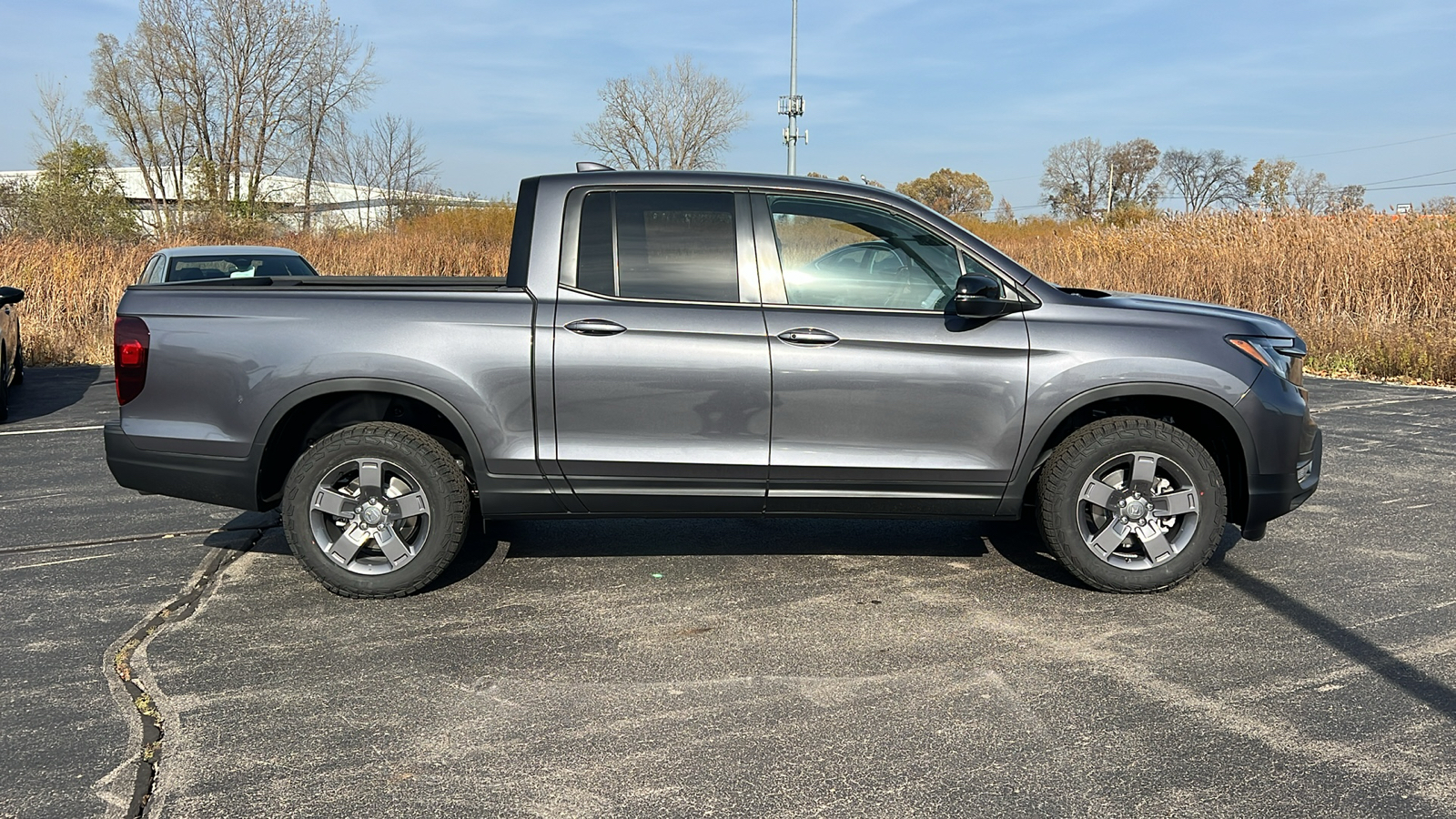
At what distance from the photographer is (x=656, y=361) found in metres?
4.66

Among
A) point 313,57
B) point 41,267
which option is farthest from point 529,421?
point 313,57

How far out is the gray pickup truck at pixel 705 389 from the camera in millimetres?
4684

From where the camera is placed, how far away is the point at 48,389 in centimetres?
1252

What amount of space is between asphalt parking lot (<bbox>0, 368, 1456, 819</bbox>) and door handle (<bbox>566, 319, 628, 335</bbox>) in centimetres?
122

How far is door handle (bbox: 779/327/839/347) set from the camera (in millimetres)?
4680

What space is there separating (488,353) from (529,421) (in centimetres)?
34

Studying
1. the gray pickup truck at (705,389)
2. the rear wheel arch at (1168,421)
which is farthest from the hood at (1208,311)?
the rear wheel arch at (1168,421)

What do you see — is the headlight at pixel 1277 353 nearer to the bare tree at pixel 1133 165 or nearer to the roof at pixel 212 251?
the roof at pixel 212 251

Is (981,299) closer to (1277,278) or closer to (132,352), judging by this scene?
(132,352)

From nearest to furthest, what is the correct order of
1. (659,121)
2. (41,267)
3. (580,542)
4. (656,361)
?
(656,361), (580,542), (41,267), (659,121)

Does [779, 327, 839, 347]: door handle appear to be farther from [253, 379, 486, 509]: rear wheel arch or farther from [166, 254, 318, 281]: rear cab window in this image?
[166, 254, 318, 281]: rear cab window

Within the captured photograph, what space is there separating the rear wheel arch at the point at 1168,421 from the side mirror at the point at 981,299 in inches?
19.8

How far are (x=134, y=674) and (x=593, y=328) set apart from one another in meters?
2.21

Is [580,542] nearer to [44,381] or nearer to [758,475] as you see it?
[758,475]
